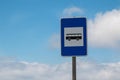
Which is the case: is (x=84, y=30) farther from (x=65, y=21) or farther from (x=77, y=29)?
(x=65, y=21)

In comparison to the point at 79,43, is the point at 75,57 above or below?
below

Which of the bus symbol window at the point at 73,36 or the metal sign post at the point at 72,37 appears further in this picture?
the metal sign post at the point at 72,37

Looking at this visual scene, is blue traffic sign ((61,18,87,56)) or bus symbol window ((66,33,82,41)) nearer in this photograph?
bus symbol window ((66,33,82,41))

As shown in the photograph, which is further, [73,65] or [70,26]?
[70,26]

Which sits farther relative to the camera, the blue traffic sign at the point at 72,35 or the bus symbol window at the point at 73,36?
the blue traffic sign at the point at 72,35

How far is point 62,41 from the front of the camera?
21.3 feet

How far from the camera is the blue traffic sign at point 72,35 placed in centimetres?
634

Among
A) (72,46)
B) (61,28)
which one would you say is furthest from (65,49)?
(61,28)

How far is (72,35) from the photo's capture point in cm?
624

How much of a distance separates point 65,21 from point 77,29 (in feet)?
1.46

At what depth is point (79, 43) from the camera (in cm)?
638

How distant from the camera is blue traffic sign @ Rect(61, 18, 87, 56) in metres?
6.34

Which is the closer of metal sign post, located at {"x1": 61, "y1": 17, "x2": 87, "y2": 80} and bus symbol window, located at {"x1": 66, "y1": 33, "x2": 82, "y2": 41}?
bus symbol window, located at {"x1": 66, "y1": 33, "x2": 82, "y2": 41}

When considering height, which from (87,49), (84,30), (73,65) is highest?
(84,30)
